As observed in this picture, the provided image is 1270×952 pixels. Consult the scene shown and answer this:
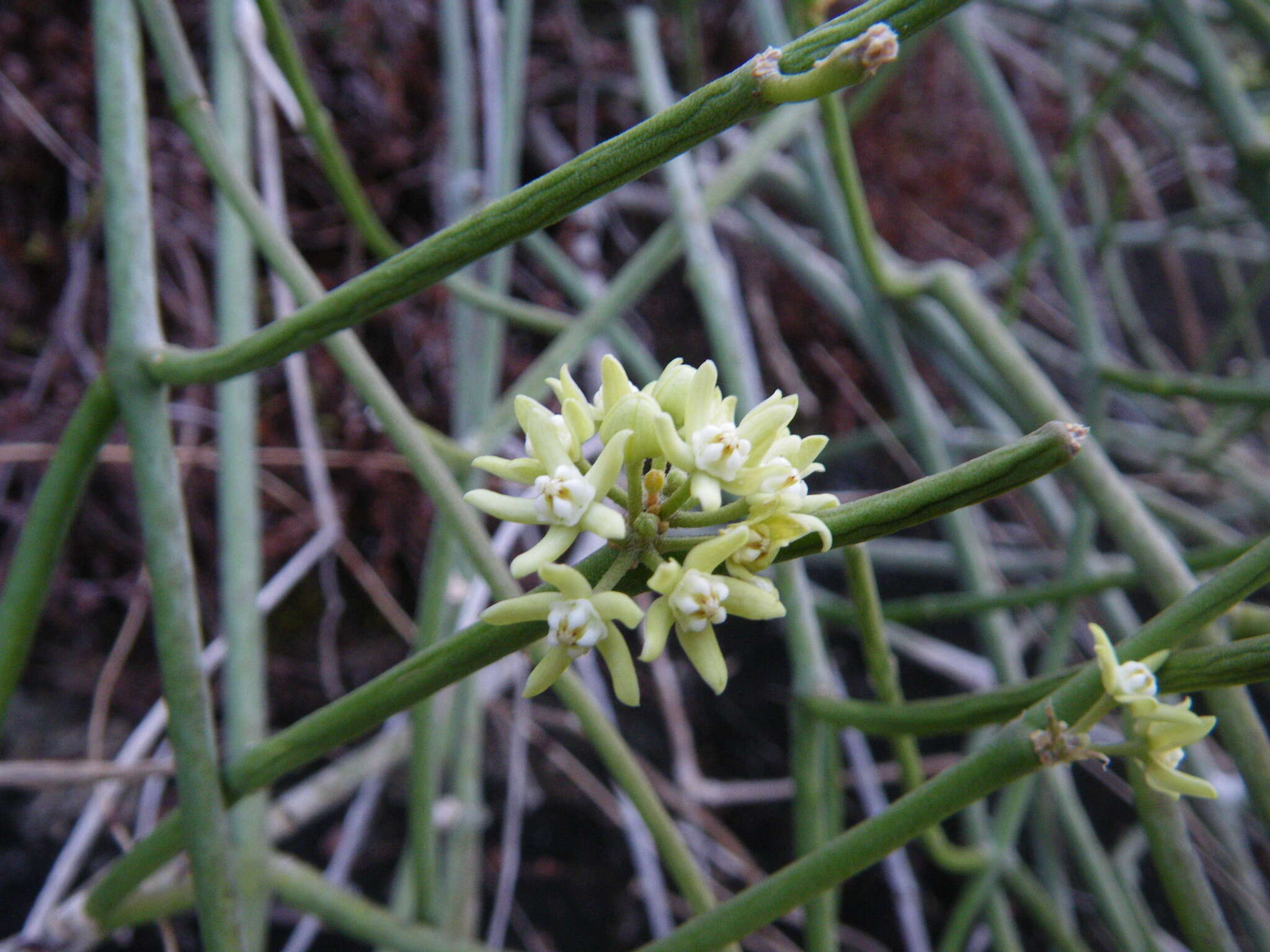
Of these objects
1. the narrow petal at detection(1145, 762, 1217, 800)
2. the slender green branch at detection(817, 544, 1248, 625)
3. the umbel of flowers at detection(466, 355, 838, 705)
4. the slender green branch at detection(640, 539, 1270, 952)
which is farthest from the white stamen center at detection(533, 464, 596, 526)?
the slender green branch at detection(817, 544, 1248, 625)

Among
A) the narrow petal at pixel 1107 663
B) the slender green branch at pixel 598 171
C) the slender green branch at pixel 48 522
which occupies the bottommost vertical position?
the narrow petal at pixel 1107 663

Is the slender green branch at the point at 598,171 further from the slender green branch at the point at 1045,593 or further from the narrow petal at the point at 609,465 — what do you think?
the slender green branch at the point at 1045,593

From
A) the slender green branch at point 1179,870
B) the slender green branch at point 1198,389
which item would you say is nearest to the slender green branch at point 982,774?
the slender green branch at point 1179,870

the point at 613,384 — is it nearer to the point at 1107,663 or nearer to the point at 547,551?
the point at 547,551

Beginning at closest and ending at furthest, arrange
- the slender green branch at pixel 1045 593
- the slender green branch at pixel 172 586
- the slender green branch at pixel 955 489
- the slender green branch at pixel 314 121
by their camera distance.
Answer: the slender green branch at pixel 955 489 → the slender green branch at pixel 172 586 → the slender green branch at pixel 314 121 → the slender green branch at pixel 1045 593

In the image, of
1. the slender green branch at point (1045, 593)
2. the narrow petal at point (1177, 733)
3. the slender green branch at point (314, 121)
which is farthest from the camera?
the slender green branch at point (1045, 593)

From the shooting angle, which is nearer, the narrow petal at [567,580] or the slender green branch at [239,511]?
the narrow petal at [567,580]

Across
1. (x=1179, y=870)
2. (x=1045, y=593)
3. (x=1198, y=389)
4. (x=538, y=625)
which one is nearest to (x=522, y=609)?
(x=538, y=625)
